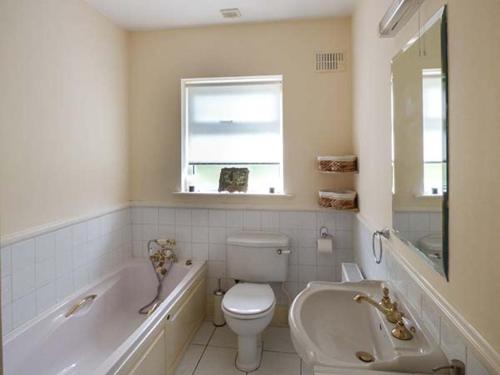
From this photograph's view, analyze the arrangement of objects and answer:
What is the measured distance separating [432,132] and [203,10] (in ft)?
6.80

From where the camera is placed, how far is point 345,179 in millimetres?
2561

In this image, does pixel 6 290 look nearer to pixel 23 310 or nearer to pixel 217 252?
pixel 23 310

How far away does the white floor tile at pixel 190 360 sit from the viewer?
81.4 inches

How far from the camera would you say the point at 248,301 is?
84.3 inches

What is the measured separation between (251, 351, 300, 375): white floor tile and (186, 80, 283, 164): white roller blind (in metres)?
1.57

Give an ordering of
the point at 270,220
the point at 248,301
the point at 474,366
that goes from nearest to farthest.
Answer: the point at 474,366 → the point at 248,301 → the point at 270,220

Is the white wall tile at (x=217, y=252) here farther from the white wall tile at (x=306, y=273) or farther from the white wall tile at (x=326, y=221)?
the white wall tile at (x=326, y=221)

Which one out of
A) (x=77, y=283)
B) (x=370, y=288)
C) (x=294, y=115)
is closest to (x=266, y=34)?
(x=294, y=115)

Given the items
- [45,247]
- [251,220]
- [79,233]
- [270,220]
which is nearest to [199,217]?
[251,220]

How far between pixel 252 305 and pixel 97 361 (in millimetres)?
1060

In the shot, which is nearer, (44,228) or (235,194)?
(44,228)

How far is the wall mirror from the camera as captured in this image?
0.99m

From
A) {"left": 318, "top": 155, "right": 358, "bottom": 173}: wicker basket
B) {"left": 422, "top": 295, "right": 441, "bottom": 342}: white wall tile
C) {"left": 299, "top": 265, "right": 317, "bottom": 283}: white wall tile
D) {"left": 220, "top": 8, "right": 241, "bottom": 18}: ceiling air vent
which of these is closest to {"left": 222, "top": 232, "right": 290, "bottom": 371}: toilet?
{"left": 299, "top": 265, "right": 317, "bottom": 283}: white wall tile

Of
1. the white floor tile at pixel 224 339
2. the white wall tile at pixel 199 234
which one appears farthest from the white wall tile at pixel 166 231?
the white floor tile at pixel 224 339
